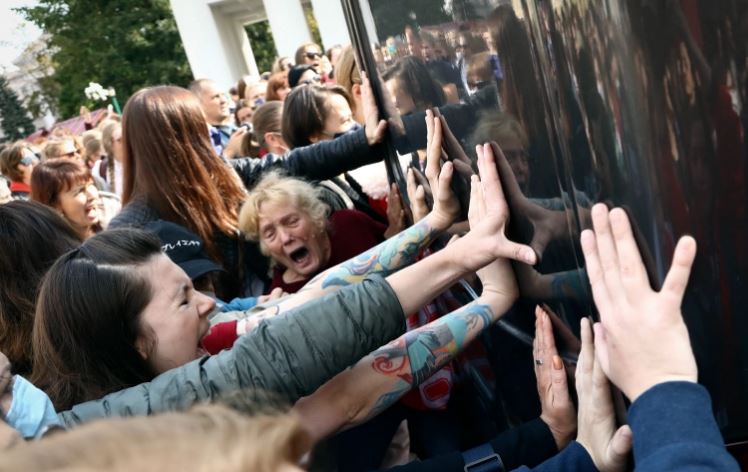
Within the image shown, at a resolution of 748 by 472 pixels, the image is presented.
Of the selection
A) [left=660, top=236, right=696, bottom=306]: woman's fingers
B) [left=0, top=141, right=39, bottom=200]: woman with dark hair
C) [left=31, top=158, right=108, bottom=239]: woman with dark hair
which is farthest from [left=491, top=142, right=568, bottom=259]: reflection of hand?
[left=0, top=141, right=39, bottom=200]: woman with dark hair

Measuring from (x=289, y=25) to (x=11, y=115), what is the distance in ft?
92.4

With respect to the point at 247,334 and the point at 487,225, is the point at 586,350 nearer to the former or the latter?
the point at 487,225

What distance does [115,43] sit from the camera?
35438 mm

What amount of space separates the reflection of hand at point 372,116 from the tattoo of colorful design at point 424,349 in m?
1.11

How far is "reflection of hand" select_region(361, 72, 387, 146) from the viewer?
2.75 metres

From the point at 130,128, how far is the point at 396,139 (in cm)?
86

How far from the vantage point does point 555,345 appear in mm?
1451

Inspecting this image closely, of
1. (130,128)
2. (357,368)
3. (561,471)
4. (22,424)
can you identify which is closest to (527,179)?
(561,471)

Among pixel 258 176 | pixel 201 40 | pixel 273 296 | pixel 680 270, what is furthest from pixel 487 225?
pixel 201 40

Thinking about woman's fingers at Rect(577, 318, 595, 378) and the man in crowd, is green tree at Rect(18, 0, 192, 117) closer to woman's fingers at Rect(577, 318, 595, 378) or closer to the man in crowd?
the man in crowd

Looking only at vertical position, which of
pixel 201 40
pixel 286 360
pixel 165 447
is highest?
pixel 201 40

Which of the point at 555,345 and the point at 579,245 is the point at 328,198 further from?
the point at 579,245

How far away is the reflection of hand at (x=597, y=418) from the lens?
1254 mm

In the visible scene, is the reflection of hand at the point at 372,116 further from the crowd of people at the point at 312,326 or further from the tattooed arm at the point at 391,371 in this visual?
the tattooed arm at the point at 391,371
